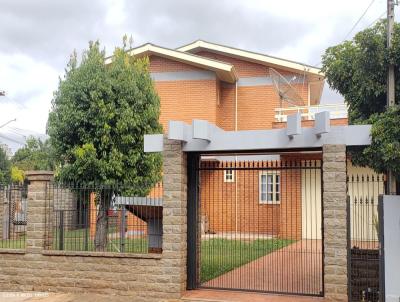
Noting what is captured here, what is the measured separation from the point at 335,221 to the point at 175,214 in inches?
113

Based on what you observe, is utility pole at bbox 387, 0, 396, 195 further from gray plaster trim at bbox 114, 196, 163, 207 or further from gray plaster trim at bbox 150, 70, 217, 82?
gray plaster trim at bbox 150, 70, 217, 82

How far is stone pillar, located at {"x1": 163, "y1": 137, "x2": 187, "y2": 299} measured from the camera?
30.2 feet

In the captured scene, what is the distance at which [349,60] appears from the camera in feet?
34.2

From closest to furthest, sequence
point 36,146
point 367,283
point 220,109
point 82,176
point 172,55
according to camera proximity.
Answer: point 367,283 → point 82,176 → point 172,55 → point 220,109 → point 36,146

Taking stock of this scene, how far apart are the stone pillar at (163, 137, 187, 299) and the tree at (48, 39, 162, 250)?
5.74 feet

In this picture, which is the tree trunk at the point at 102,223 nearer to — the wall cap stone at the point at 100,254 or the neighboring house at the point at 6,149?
the wall cap stone at the point at 100,254

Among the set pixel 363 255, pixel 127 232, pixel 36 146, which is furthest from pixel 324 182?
pixel 36 146

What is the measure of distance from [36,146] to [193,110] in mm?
30755

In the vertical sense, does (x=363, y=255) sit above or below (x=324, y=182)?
below

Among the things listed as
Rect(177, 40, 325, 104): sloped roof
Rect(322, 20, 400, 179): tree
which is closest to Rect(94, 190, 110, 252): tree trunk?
Rect(322, 20, 400, 179): tree

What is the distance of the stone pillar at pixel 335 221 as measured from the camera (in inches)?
330

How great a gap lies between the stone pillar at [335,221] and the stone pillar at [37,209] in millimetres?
5501

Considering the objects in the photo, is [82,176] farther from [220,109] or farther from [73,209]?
[220,109]

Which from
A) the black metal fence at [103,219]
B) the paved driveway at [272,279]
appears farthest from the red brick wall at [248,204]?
the black metal fence at [103,219]
